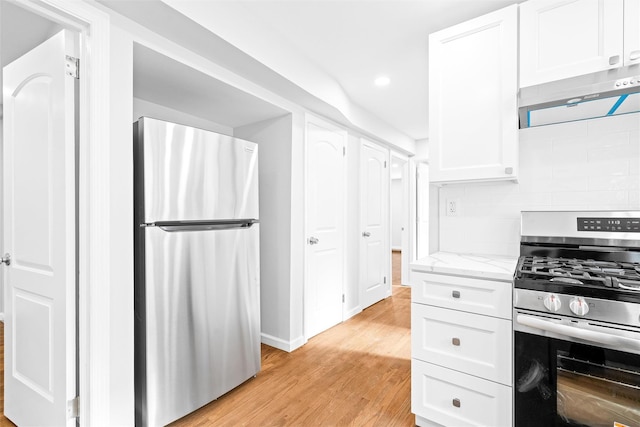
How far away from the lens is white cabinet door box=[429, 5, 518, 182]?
1.69 metres

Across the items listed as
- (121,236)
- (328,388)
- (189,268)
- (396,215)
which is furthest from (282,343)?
(396,215)

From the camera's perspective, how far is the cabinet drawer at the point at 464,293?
1.44m

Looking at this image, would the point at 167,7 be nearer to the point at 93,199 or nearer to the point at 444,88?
the point at 93,199

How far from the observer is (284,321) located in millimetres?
2727

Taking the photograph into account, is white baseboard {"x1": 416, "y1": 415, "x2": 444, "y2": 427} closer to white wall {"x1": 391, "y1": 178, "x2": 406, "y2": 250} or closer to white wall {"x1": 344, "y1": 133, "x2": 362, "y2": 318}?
white wall {"x1": 344, "y1": 133, "x2": 362, "y2": 318}

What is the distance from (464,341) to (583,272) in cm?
61

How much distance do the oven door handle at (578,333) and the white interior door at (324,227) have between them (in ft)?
6.08

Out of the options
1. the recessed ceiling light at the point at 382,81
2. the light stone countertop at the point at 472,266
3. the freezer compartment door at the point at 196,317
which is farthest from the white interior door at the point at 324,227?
the light stone countertop at the point at 472,266

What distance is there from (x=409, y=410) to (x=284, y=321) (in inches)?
48.8

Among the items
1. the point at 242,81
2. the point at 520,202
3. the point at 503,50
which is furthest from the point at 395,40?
Result: the point at 520,202

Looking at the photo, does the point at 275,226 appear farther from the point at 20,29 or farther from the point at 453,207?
the point at 20,29

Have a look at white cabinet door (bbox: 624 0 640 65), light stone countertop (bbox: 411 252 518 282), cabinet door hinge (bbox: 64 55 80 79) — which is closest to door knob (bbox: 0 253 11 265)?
cabinet door hinge (bbox: 64 55 80 79)

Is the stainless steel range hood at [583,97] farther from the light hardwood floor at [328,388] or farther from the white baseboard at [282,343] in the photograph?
the white baseboard at [282,343]

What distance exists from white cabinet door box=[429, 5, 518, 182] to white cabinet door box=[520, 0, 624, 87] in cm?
7
